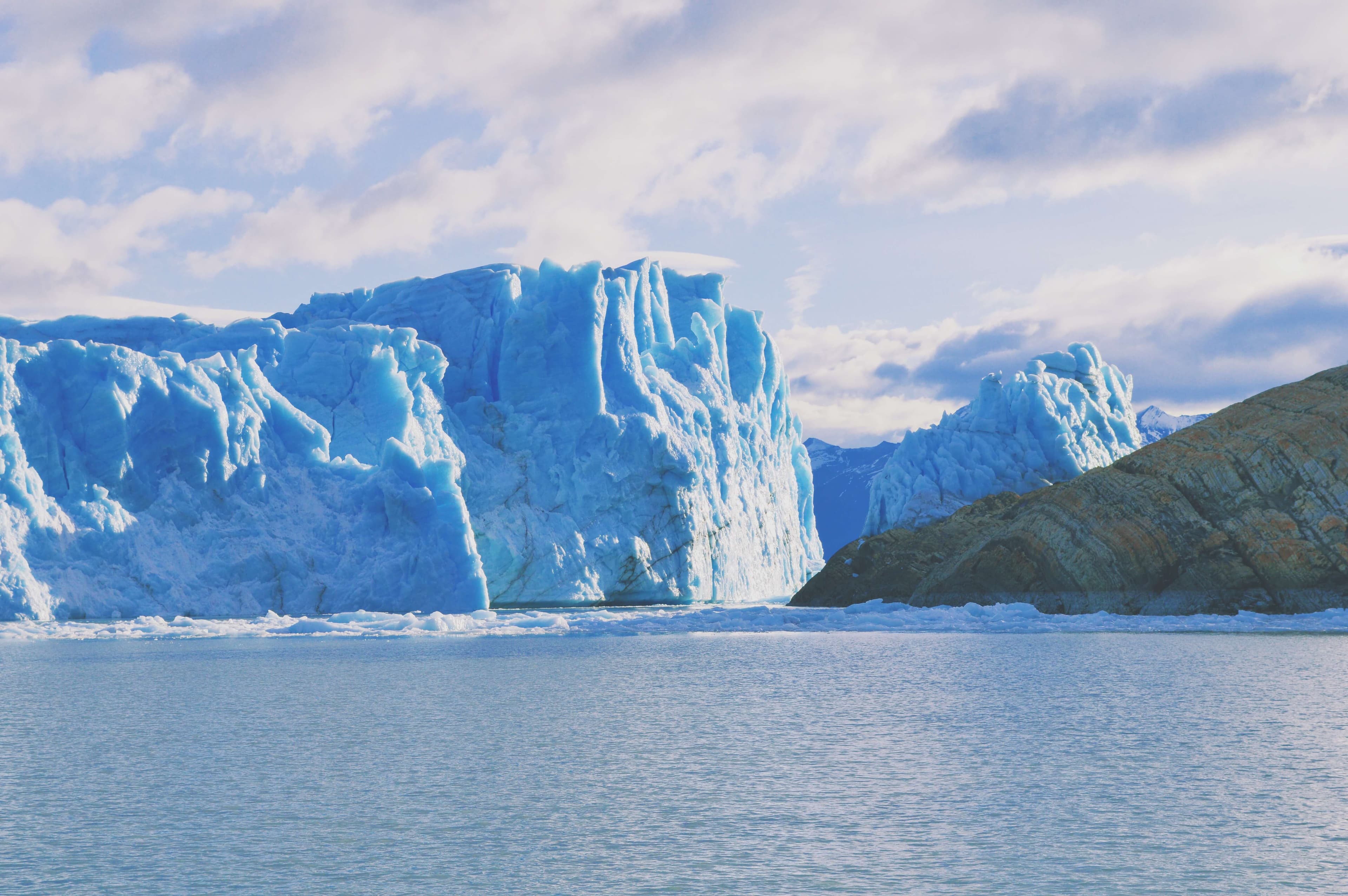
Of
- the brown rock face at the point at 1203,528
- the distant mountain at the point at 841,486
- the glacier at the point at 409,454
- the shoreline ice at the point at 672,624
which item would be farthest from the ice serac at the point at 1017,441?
the distant mountain at the point at 841,486

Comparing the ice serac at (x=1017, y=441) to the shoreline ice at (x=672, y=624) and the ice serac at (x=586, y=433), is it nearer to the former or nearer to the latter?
the ice serac at (x=586, y=433)

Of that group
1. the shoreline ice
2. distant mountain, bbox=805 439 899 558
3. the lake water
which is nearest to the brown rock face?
the shoreline ice

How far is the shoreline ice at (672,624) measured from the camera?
22250mm

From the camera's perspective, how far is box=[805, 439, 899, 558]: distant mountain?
114 metres

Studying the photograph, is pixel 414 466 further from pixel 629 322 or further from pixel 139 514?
pixel 629 322

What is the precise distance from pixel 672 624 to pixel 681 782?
18918 millimetres

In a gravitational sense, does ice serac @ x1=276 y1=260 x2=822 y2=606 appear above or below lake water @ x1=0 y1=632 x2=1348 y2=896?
above

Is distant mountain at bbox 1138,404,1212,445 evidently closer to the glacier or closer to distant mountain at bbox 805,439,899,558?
distant mountain at bbox 805,439,899,558

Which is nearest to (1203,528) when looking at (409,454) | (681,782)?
(409,454)

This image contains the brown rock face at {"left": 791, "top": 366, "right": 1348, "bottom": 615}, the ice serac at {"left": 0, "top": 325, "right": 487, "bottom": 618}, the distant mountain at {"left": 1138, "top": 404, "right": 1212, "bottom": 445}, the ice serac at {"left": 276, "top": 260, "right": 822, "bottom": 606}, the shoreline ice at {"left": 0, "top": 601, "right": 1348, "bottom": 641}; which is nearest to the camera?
the shoreline ice at {"left": 0, "top": 601, "right": 1348, "bottom": 641}

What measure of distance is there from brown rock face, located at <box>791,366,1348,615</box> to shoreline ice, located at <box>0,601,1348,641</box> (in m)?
0.75

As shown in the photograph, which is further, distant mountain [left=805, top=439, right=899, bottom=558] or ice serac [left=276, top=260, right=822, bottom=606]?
distant mountain [left=805, top=439, right=899, bottom=558]

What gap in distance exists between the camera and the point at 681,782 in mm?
Answer: 7320

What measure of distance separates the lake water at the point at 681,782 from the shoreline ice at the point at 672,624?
8464mm
